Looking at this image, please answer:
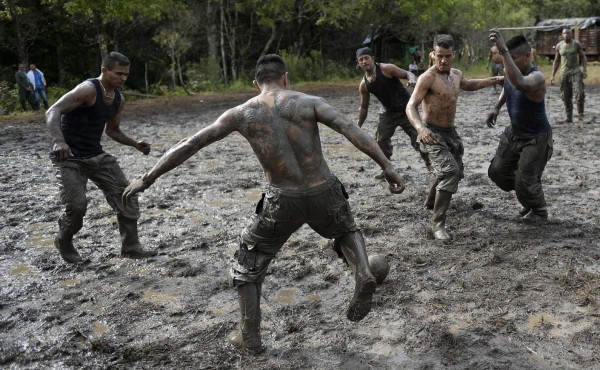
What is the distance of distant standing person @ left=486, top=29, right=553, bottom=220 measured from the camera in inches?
226

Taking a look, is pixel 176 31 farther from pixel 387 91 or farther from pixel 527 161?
pixel 527 161

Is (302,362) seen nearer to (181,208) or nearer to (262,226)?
(262,226)

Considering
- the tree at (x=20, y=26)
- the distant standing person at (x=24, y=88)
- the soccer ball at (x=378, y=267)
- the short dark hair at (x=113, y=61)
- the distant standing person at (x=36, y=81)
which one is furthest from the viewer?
the tree at (x=20, y=26)

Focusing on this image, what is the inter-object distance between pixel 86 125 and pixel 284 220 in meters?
2.55

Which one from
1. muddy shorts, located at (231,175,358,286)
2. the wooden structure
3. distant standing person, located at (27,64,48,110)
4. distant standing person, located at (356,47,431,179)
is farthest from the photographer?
the wooden structure

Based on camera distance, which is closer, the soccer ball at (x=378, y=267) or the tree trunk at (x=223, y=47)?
the soccer ball at (x=378, y=267)

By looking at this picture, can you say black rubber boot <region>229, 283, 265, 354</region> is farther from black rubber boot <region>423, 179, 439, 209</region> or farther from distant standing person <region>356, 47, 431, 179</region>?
distant standing person <region>356, 47, 431, 179</region>

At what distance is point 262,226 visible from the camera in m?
3.75

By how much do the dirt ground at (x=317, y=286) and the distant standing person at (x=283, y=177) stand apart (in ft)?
1.37

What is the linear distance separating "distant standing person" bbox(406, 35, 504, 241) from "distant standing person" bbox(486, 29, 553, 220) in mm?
447

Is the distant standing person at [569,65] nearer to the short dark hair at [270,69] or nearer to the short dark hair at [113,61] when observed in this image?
the short dark hair at [113,61]

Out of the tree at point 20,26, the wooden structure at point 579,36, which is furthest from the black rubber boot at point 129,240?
the wooden structure at point 579,36

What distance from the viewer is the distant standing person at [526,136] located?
18.9 feet

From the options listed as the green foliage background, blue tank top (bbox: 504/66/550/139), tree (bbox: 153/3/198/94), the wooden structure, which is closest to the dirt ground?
blue tank top (bbox: 504/66/550/139)
